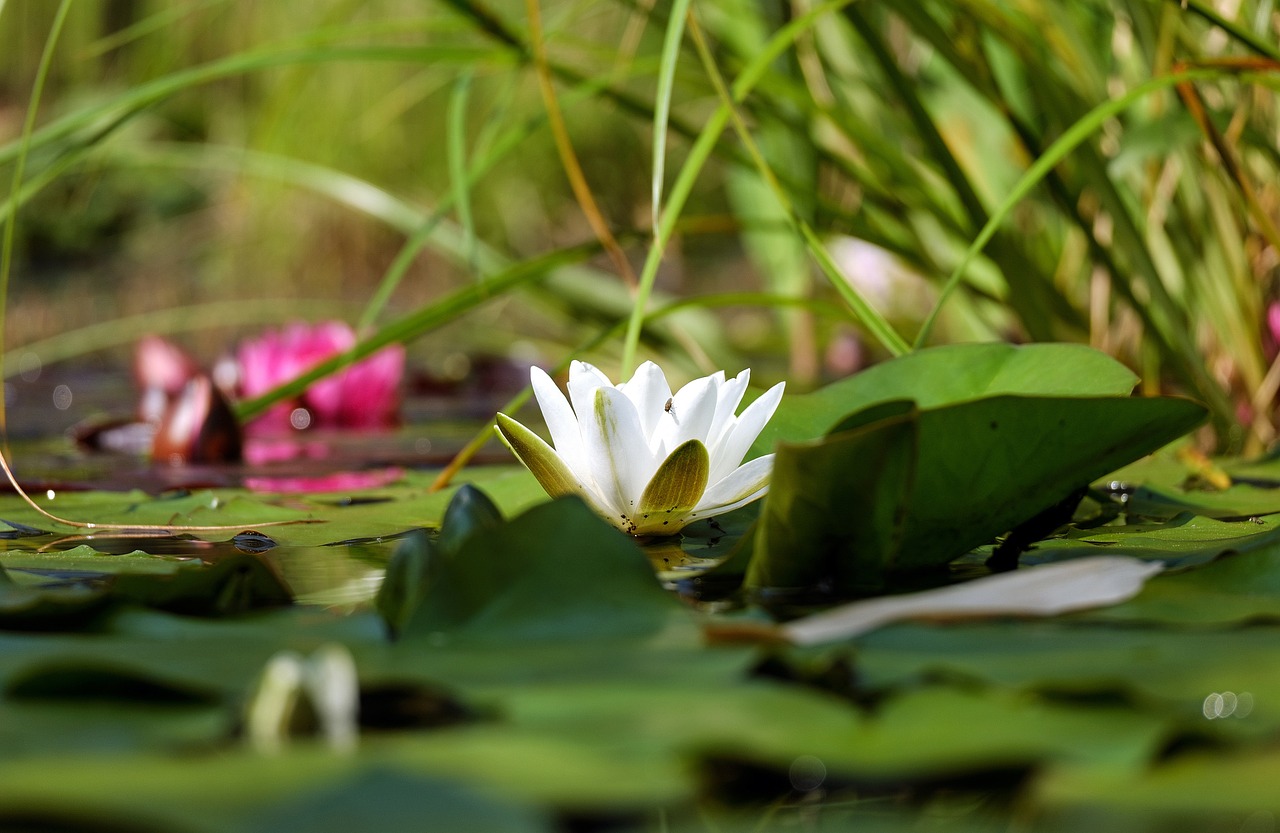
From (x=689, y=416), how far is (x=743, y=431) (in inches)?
1.6

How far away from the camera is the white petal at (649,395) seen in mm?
690

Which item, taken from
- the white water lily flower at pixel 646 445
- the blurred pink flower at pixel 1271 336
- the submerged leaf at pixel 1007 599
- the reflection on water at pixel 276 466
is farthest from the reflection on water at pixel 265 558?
the blurred pink flower at pixel 1271 336

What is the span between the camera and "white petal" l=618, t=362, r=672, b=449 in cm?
69

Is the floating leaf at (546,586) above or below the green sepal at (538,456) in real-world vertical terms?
below

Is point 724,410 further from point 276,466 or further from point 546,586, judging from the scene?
point 276,466

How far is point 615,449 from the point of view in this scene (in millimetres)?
670

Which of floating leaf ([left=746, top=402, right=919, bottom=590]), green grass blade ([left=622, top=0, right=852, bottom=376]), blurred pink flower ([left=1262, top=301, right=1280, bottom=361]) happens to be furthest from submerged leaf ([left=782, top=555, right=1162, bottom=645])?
blurred pink flower ([left=1262, top=301, right=1280, bottom=361])

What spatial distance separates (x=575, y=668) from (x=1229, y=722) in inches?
8.0

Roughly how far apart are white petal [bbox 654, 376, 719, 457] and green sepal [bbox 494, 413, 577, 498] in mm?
57

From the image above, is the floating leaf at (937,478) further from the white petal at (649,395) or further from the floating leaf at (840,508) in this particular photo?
the white petal at (649,395)

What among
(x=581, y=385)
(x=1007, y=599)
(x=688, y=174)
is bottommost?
(x=1007, y=599)

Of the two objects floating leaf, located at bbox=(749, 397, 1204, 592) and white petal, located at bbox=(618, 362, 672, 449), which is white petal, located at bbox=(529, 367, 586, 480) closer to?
white petal, located at bbox=(618, 362, 672, 449)

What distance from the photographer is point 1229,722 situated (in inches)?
14.1

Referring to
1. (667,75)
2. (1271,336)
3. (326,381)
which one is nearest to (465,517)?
(667,75)
